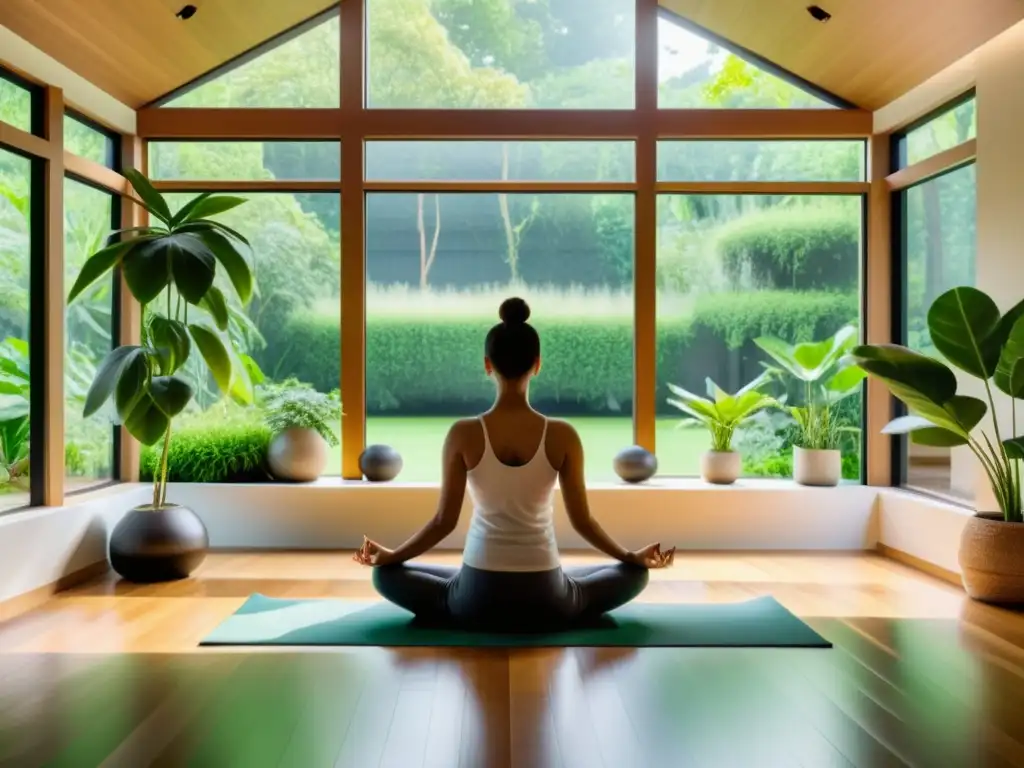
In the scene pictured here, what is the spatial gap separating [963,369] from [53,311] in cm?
436

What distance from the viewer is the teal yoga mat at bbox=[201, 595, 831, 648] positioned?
344cm

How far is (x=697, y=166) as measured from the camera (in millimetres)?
6023

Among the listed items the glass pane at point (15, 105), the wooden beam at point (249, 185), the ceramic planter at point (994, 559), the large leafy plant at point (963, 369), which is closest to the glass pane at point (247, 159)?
the wooden beam at point (249, 185)

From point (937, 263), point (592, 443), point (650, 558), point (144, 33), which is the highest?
point (144, 33)

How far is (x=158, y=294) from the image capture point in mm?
4676

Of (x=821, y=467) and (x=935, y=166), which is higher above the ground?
(x=935, y=166)

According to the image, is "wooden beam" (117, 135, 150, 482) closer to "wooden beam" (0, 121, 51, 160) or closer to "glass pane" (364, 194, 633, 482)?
"wooden beam" (0, 121, 51, 160)

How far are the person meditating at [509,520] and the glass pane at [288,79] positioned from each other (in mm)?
3305

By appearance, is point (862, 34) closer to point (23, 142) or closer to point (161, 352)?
point (161, 352)

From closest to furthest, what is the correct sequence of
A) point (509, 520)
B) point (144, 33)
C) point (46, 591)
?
point (509, 520) → point (46, 591) → point (144, 33)

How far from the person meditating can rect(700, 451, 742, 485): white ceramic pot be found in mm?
2488

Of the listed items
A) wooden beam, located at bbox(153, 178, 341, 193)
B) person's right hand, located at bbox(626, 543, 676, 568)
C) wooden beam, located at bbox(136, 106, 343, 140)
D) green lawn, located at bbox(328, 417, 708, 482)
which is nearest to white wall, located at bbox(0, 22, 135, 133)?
wooden beam, located at bbox(136, 106, 343, 140)

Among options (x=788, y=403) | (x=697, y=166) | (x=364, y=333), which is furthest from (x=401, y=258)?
(x=788, y=403)

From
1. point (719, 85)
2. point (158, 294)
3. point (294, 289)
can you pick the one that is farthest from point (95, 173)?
point (719, 85)
